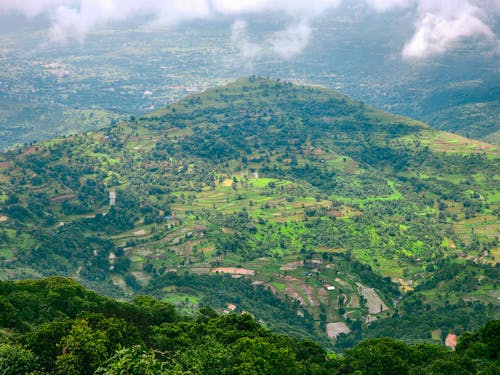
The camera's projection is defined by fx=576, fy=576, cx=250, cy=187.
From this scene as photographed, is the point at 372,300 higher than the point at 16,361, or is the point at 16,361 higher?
the point at 16,361

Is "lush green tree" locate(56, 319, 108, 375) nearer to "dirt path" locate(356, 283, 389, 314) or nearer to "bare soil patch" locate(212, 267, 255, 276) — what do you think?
"dirt path" locate(356, 283, 389, 314)

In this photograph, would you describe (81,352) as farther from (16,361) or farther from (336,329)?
(336,329)

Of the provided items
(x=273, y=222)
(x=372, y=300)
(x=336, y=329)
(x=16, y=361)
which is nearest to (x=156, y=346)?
(x=16, y=361)

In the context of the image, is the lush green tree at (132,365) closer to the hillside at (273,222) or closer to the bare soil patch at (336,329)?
the hillside at (273,222)

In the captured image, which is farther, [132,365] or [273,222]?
[273,222]

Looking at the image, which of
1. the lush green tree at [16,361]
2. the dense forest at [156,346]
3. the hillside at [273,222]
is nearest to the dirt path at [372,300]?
the hillside at [273,222]

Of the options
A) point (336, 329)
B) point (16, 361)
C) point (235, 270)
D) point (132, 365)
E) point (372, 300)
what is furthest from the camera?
point (235, 270)

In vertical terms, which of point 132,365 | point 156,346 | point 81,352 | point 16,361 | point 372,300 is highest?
point 132,365
